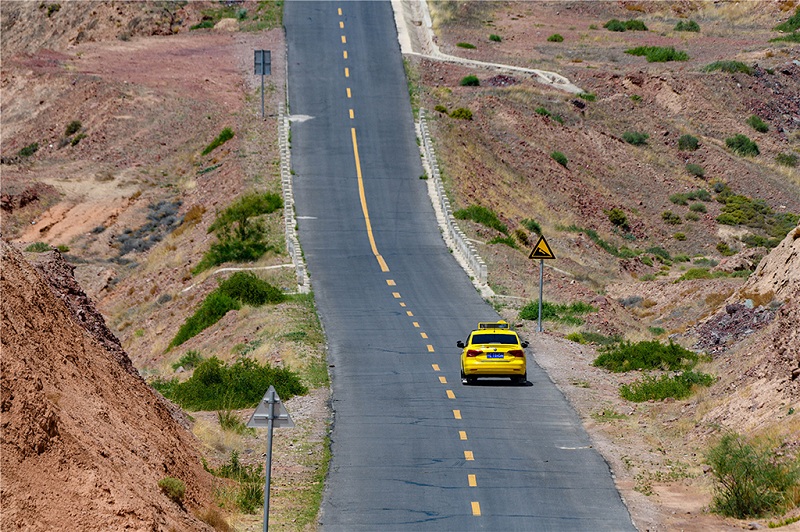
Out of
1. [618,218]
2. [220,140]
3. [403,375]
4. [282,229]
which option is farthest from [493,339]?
[220,140]

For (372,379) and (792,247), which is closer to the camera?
(372,379)

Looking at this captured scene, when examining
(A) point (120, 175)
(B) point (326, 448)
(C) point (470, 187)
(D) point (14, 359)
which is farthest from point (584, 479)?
(A) point (120, 175)

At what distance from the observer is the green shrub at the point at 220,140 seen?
67.3 metres

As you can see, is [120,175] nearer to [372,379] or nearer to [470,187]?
[470,187]

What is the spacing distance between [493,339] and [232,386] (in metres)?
6.73

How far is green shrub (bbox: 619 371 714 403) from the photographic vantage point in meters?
31.5

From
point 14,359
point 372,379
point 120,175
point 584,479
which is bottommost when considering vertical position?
point 120,175

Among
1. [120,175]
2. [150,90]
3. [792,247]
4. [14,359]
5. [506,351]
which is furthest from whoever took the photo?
[150,90]

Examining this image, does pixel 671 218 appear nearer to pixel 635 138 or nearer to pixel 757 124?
pixel 635 138

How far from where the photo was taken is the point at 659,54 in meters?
89.4

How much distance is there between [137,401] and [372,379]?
441 inches

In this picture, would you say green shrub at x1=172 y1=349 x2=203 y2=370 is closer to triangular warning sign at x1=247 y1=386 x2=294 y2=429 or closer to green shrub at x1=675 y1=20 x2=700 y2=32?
triangular warning sign at x1=247 y1=386 x2=294 y2=429

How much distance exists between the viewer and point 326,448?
27.1 m

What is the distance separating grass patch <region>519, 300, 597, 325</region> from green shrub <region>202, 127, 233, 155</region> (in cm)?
2796
